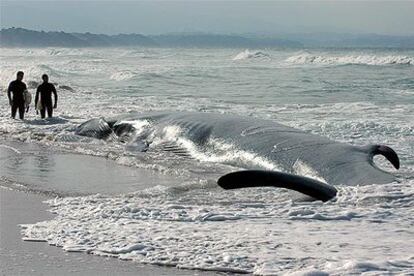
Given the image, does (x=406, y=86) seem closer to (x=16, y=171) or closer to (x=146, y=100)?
(x=146, y=100)

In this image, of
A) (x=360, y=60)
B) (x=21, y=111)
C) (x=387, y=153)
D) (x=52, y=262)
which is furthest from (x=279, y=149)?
(x=360, y=60)

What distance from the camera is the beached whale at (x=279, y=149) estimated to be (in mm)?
7695

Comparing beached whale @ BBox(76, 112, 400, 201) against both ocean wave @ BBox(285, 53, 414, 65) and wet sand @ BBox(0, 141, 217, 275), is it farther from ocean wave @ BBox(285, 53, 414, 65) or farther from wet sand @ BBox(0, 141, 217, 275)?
ocean wave @ BBox(285, 53, 414, 65)

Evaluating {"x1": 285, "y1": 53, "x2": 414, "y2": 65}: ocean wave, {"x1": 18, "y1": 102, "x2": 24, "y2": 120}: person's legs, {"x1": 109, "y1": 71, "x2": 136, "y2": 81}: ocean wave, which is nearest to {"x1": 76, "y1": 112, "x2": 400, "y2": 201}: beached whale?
{"x1": 18, "y1": 102, "x2": 24, "y2": 120}: person's legs

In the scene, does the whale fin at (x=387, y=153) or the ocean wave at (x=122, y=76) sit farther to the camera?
the ocean wave at (x=122, y=76)

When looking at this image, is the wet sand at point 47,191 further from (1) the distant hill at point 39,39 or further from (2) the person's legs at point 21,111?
(1) the distant hill at point 39,39

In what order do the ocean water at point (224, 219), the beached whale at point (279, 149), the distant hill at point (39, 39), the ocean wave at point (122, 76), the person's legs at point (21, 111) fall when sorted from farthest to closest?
the distant hill at point (39, 39)
the ocean wave at point (122, 76)
the person's legs at point (21, 111)
the beached whale at point (279, 149)
the ocean water at point (224, 219)

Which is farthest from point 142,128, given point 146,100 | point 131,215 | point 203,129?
point 146,100

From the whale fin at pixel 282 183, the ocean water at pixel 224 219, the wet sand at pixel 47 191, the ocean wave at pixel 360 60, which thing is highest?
the ocean wave at pixel 360 60

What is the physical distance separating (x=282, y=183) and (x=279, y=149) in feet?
8.73

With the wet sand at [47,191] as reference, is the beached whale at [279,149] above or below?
above

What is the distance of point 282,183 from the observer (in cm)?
770

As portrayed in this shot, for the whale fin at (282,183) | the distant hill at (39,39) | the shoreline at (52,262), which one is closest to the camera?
the shoreline at (52,262)

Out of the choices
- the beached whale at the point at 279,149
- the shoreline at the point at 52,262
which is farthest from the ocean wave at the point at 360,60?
the shoreline at the point at 52,262
